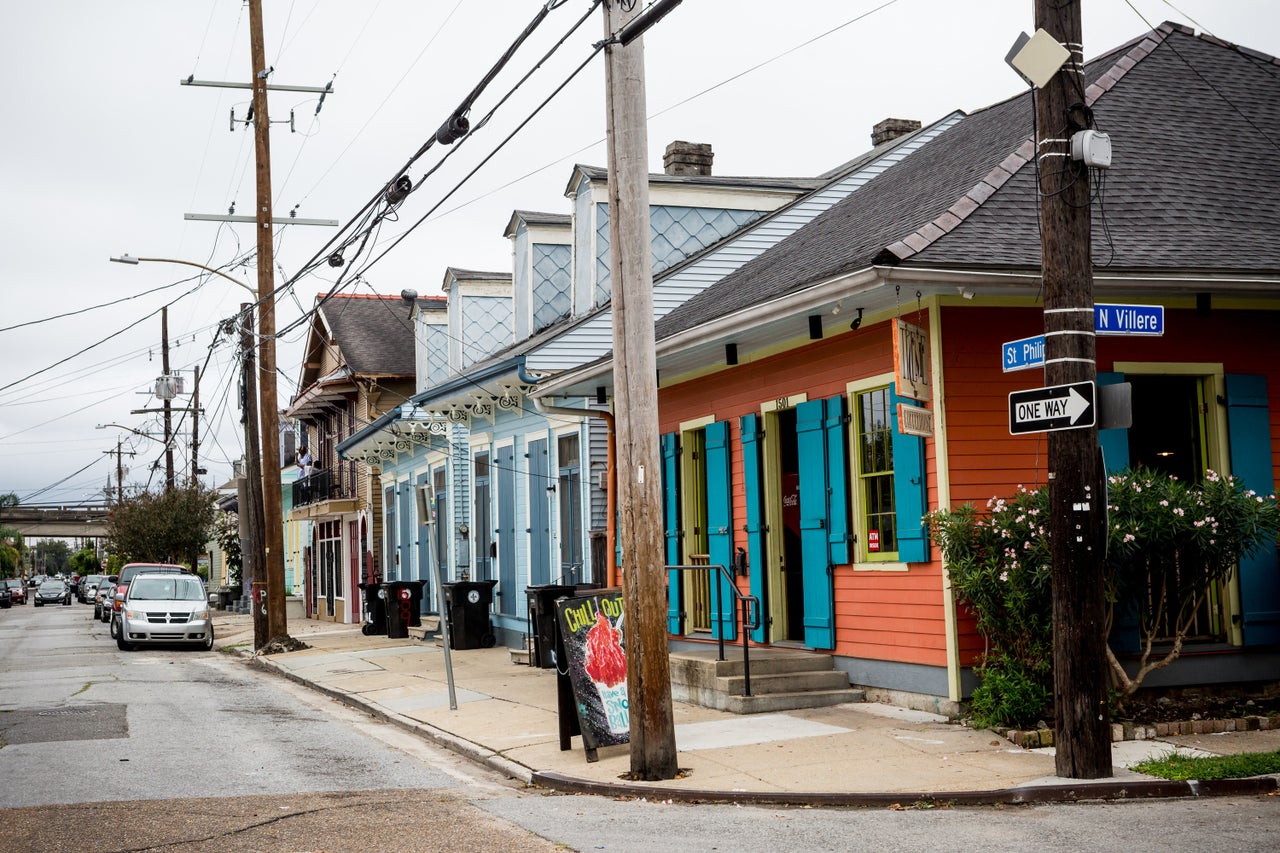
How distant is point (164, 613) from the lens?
26.5 meters

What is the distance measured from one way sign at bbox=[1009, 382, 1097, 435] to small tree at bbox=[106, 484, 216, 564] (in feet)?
152

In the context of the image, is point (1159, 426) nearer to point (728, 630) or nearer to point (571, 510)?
point (728, 630)

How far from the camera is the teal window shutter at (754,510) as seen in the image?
559 inches

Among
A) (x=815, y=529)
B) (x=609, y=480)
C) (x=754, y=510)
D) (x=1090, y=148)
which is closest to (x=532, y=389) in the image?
(x=609, y=480)

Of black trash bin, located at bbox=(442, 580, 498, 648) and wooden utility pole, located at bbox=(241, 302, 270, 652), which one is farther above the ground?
wooden utility pole, located at bbox=(241, 302, 270, 652)

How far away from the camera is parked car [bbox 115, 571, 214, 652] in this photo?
85.9 feet

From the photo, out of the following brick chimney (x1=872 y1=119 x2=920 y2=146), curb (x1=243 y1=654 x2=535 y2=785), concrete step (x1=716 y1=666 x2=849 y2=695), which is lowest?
curb (x1=243 y1=654 x2=535 y2=785)

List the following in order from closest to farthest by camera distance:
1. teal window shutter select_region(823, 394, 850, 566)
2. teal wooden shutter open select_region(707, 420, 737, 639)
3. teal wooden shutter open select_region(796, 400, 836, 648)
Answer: teal window shutter select_region(823, 394, 850, 566) < teal wooden shutter open select_region(796, 400, 836, 648) < teal wooden shutter open select_region(707, 420, 737, 639)

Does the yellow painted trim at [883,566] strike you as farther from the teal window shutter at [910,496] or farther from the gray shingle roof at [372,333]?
the gray shingle roof at [372,333]

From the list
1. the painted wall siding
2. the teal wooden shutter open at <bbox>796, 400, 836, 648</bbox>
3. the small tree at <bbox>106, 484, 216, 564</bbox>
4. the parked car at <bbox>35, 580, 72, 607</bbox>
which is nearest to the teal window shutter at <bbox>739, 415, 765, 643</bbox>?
the painted wall siding

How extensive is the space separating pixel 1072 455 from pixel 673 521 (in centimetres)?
840

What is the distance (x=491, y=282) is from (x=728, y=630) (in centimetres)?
1279

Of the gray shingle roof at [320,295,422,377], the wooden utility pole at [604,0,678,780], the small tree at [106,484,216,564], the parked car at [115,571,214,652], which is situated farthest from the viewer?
the small tree at [106,484,216,564]

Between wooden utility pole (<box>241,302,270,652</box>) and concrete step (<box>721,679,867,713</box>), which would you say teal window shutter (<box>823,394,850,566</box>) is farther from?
wooden utility pole (<box>241,302,270,652</box>)
